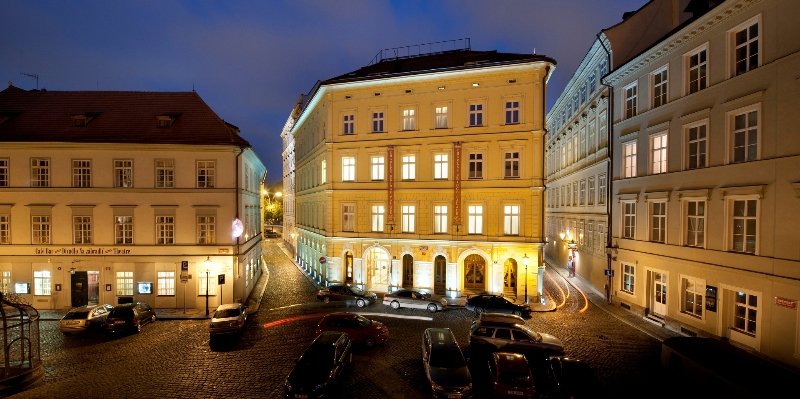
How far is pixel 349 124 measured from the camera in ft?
107

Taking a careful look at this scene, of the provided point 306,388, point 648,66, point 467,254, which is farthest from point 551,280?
point 306,388

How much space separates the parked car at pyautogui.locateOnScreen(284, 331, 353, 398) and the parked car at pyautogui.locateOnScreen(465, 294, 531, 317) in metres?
11.2

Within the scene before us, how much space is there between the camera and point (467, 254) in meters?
29.7

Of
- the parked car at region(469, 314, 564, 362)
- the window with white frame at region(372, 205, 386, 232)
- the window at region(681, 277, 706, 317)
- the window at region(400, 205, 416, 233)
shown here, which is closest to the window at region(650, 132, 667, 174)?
the window at region(681, 277, 706, 317)

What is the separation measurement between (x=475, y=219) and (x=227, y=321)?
17.6 metres

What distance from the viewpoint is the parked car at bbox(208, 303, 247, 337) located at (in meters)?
20.9

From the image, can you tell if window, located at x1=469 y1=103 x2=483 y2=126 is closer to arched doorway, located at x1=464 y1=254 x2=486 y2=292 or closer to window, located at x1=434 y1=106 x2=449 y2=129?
window, located at x1=434 y1=106 x2=449 y2=129

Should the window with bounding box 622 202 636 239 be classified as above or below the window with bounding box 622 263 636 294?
above

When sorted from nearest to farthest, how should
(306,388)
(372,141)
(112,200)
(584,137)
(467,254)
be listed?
(306,388)
(112,200)
(467,254)
(372,141)
(584,137)

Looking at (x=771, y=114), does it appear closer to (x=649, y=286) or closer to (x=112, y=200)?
(x=649, y=286)

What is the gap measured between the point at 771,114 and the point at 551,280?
872 inches

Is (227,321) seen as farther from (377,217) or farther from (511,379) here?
Answer: (511,379)

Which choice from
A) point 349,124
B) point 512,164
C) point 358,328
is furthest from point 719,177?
point 349,124

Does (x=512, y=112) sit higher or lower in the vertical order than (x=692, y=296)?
higher
